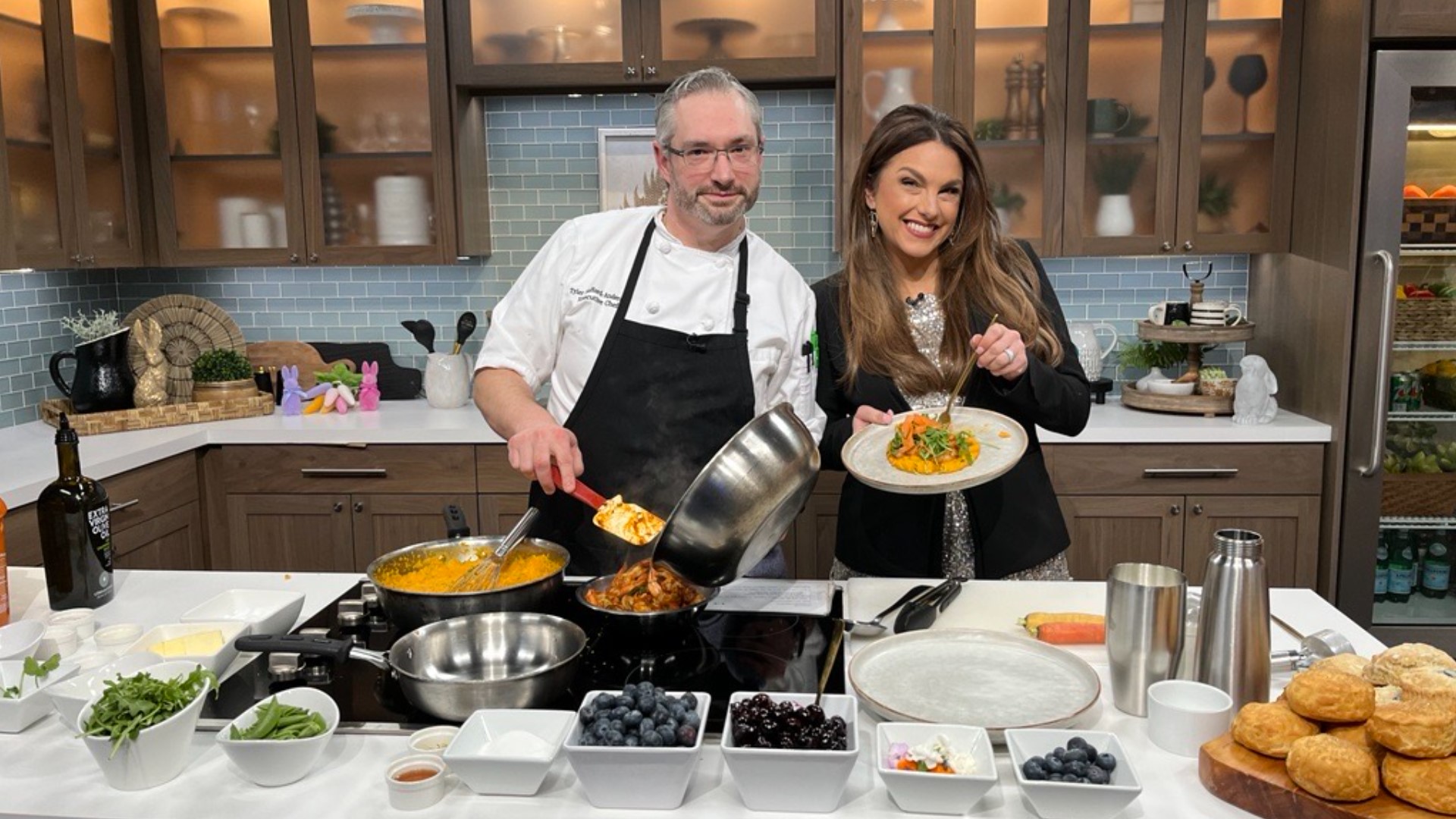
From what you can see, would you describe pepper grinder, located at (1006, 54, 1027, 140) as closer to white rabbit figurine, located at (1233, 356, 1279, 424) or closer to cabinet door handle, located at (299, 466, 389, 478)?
white rabbit figurine, located at (1233, 356, 1279, 424)

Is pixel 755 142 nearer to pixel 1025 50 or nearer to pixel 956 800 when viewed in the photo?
pixel 956 800

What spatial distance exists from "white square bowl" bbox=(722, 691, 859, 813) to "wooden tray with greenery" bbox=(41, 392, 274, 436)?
10.6ft

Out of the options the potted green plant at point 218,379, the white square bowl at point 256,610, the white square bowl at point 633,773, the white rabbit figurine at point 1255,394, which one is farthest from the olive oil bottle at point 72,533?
the white rabbit figurine at point 1255,394

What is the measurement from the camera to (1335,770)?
4.02 feet

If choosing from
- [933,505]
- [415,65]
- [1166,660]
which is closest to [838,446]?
[933,505]

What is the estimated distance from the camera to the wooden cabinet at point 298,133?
160 inches

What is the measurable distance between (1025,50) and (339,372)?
9.44 ft

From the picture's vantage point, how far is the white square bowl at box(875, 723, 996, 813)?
1273mm

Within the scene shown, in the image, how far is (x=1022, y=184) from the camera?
158 inches

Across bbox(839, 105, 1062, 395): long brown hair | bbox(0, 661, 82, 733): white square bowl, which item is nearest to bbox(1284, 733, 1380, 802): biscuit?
bbox(839, 105, 1062, 395): long brown hair

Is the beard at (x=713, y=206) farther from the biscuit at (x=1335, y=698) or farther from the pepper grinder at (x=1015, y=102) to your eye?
the pepper grinder at (x=1015, y=102)

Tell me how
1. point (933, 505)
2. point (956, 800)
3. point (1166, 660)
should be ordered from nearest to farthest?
point (956, 800), point (1166, 660), point (933, 505)

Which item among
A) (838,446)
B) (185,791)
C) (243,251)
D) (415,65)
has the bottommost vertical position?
(185,791)

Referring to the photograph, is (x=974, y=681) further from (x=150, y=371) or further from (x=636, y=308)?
(x=150, y=371)
